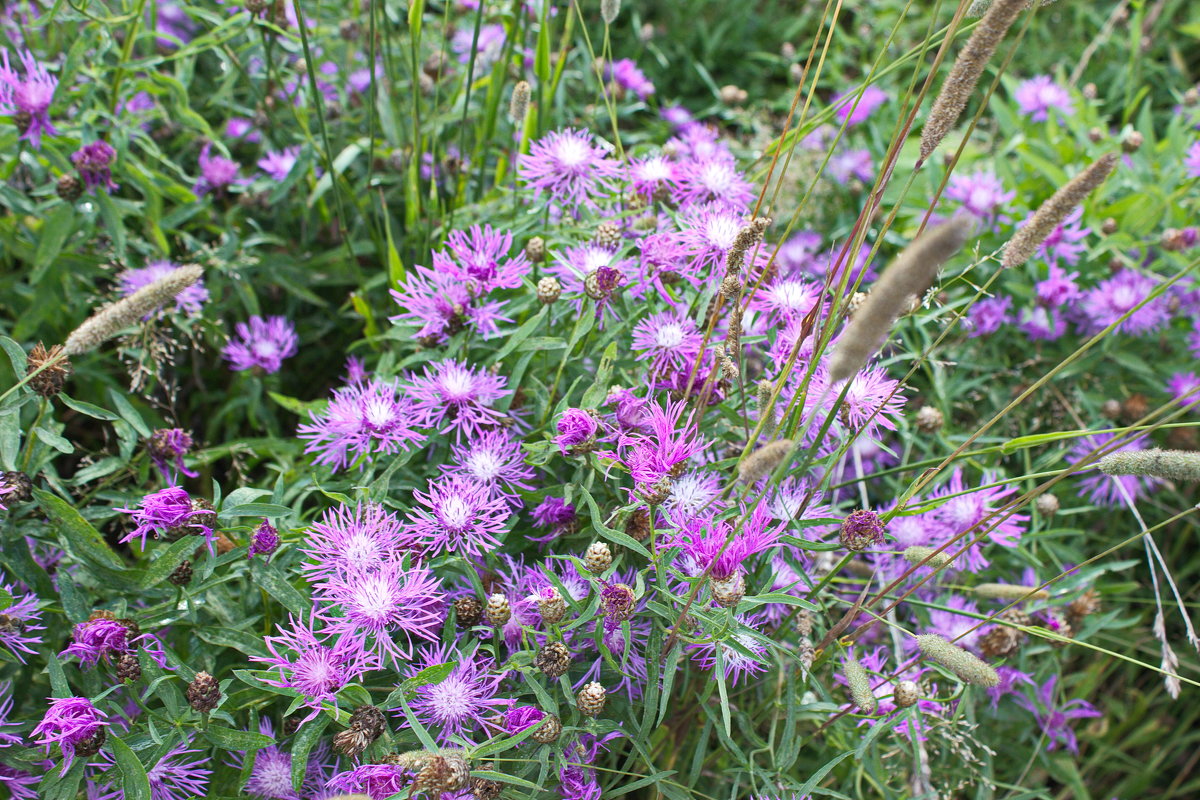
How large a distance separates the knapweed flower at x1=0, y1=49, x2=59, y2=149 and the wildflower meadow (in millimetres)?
16

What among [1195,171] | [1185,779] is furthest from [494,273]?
[1185,779]

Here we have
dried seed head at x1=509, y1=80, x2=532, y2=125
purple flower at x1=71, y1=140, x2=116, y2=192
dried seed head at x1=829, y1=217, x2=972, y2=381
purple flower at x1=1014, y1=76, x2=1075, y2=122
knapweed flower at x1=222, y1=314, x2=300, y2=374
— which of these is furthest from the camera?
purple flower at x1=1014, y1=76, x2=1075, y2=122

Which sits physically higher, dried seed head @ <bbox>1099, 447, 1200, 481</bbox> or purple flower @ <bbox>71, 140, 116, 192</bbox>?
purple flower @ <bbox>71, 140, 116, 192</bbox>

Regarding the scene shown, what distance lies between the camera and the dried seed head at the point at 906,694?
3.83 ft

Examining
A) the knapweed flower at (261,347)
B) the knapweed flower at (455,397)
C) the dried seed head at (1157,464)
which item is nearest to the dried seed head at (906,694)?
the dried seed head at (1157,464)

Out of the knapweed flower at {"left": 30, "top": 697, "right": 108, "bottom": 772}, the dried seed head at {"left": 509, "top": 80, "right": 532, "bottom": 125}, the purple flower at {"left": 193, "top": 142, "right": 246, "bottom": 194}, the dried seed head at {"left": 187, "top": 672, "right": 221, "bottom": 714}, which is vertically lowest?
the knapweed flower at {"left": 30, "top": 697, "right": 108, "bottom": 772}

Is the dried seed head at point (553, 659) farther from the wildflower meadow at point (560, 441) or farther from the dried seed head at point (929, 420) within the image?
the dried seed head at point (929, 420)

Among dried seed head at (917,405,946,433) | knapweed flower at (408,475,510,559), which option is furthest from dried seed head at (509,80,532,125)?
dried seed head at (917,405,946,433)

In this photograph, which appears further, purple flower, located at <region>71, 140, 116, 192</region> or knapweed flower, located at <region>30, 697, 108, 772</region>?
purple flower, located at <region>71, 140, 116, 192</region>

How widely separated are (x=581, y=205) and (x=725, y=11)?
181 centimetres

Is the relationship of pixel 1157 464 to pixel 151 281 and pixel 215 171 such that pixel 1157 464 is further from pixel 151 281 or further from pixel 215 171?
pixel 215 171

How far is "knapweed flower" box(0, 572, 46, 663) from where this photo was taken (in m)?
1.05

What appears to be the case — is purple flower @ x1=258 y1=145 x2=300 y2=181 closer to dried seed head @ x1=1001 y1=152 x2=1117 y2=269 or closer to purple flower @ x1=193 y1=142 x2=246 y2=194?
purple flower @ x1=193 y1=142 x2=246 y2=194

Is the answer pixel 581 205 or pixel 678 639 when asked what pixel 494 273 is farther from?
pixel 678 639
